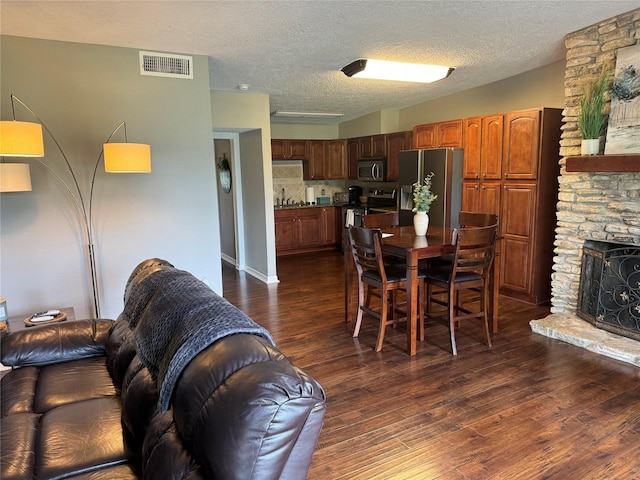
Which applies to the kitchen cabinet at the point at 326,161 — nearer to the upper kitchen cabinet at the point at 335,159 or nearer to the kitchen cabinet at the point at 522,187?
the upper kitchen cabinet at the point at 335,159

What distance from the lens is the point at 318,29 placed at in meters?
3.21

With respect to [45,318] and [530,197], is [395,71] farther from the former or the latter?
[45,318]

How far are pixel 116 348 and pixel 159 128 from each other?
7.43 feet

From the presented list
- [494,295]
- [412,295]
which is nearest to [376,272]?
[412,295]

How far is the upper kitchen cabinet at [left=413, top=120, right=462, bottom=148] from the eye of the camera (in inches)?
200

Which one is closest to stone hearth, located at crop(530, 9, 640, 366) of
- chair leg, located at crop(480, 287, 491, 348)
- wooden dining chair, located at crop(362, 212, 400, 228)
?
chair leg, located at crop(480, 287, 491, 348)

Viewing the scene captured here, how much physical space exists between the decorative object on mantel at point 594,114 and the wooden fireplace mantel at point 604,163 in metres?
0.08

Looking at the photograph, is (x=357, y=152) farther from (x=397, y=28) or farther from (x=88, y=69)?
(x=88, y=69)

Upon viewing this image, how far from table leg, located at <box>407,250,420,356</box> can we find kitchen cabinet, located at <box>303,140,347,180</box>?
4.94 metres

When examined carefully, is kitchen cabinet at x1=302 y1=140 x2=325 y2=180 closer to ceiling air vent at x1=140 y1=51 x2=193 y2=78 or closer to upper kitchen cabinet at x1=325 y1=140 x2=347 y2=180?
upper kitchen cabinet at x1=325 y1=140 x2=347 y2=180

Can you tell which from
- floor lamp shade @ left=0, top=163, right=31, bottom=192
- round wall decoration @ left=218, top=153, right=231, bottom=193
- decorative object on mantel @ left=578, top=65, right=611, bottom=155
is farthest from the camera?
round wall decoration @ left=218, top=153, right=231, bottom=193

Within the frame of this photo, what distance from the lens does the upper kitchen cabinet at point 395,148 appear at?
643 cm

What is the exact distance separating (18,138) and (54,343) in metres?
1.31

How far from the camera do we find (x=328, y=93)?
5523 millimetres
